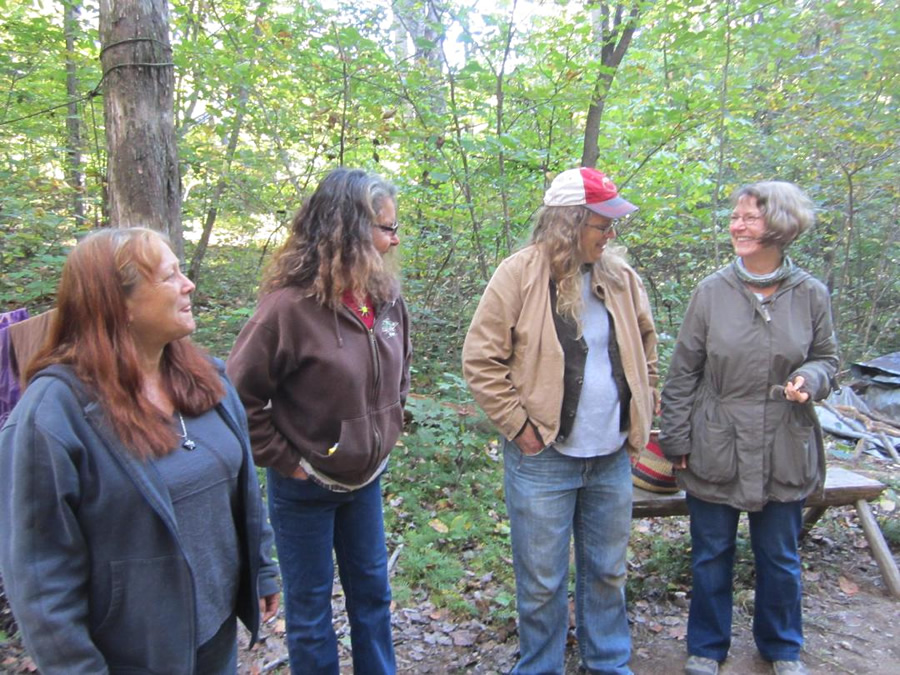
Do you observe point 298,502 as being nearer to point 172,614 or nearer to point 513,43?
point 172,614

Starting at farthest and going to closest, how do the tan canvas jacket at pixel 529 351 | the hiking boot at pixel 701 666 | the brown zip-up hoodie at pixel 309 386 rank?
the hiking boot at pixel 701 666
the tan canvas jacket at pixel 529 351
the brown zip-up hoodie at pixel 309 386

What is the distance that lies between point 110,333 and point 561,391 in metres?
1.58

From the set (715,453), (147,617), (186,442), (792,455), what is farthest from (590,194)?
(147,617)

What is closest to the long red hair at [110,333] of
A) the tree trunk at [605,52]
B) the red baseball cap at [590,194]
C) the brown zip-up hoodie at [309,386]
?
the brown zip-up hoodie at [309,386]

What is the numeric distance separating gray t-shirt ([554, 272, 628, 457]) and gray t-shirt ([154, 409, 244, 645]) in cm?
128

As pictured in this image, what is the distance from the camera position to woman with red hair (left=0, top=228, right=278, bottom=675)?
4.47ft

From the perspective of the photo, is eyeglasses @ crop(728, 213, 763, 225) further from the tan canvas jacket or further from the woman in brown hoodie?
the woman in brown hoodie

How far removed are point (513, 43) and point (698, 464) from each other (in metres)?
4.31

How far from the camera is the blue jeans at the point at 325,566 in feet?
7.50

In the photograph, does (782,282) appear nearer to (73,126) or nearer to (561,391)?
(561,391)

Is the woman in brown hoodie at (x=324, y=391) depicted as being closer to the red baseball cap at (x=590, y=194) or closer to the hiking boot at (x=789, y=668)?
the red baseball cap at (x=590, y=194)

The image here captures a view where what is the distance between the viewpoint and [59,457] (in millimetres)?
1363

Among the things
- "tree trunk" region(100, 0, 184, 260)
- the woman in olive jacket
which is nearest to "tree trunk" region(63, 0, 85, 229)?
"tree trunk" region(100, 0, 184, 260)

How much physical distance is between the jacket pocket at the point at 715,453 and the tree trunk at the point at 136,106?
2.87 meters
